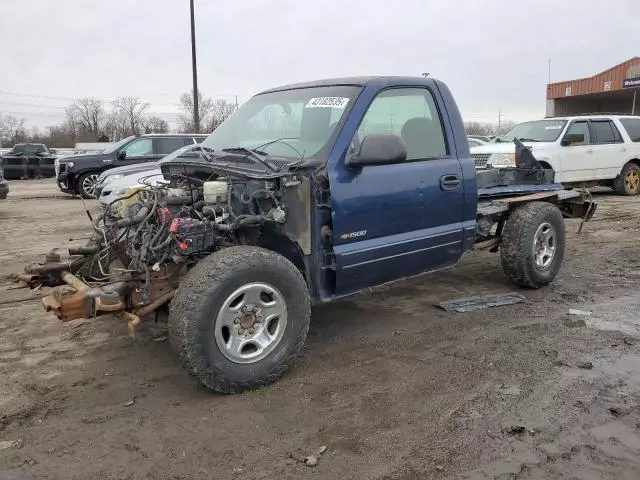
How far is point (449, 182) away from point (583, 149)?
963 cm

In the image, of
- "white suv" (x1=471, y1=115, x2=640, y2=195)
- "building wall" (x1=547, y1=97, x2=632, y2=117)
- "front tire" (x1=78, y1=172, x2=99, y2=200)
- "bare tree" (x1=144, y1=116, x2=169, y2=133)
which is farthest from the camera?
"bare tree" (x1=144, y1=116, x2=169, y2=133)

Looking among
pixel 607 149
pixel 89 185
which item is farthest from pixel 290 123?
pixel 607 149

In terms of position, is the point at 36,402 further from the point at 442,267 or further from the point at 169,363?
the point at 442,267

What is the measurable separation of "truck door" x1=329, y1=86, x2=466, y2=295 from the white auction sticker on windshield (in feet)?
0.66

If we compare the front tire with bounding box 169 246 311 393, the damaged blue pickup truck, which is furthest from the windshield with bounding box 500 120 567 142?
the front tire with bounding box 169 246 311 393

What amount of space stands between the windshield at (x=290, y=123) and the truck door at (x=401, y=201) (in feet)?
0.70

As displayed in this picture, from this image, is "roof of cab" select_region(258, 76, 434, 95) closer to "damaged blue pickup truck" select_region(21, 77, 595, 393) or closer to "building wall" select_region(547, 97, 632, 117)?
"damaged blue pickup truck" select_region(21, 77, 595, 393)

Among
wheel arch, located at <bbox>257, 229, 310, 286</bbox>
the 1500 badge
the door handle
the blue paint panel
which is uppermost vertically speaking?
the door handle

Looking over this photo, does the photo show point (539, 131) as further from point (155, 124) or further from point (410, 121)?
point (155, 124)

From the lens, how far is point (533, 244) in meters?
5.54

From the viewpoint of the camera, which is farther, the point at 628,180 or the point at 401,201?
the point at 628,180

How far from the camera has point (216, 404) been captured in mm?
3379

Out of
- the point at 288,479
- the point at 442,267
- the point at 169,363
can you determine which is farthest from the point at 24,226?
the point at 288,479

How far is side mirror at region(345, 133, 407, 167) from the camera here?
3.75m
